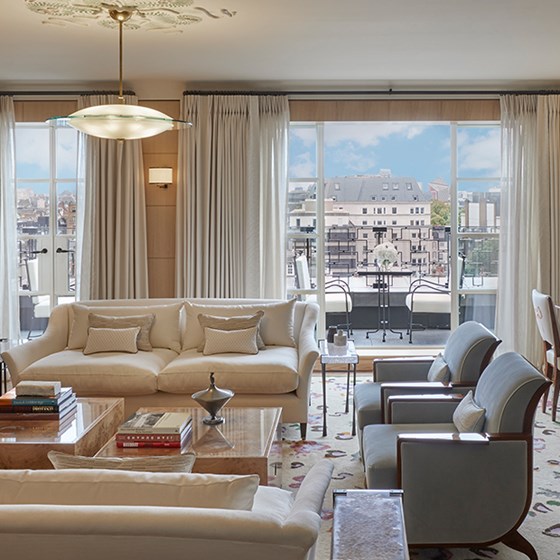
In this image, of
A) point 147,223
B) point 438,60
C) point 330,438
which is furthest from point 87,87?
point 330,438

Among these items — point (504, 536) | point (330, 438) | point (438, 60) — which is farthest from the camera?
point (438, 60)

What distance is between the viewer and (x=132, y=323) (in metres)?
5.64

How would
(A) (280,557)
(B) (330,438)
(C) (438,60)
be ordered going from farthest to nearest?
1. (C) (438,60)
2. (B) (330,438)
3. (A) (280,557)

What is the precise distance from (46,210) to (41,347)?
85.1 inches

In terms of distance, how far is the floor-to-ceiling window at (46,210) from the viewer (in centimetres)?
723

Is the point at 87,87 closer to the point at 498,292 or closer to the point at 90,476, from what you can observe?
the point at 498,292

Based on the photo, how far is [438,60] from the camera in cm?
603

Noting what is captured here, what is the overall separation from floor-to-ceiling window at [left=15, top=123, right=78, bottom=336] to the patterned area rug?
9.16 ft

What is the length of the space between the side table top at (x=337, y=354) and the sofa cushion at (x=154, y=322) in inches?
45.4

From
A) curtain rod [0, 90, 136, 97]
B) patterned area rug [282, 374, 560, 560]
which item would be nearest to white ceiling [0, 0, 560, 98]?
curtain rod [0, 90, 136, 97]

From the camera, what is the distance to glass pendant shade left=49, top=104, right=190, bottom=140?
13.1 ft

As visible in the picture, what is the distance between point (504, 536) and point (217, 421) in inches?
62.4

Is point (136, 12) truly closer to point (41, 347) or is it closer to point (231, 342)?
point (231, 342)

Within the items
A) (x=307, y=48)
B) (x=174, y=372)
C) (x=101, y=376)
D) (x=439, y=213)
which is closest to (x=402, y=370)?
(x=174, y=372)
